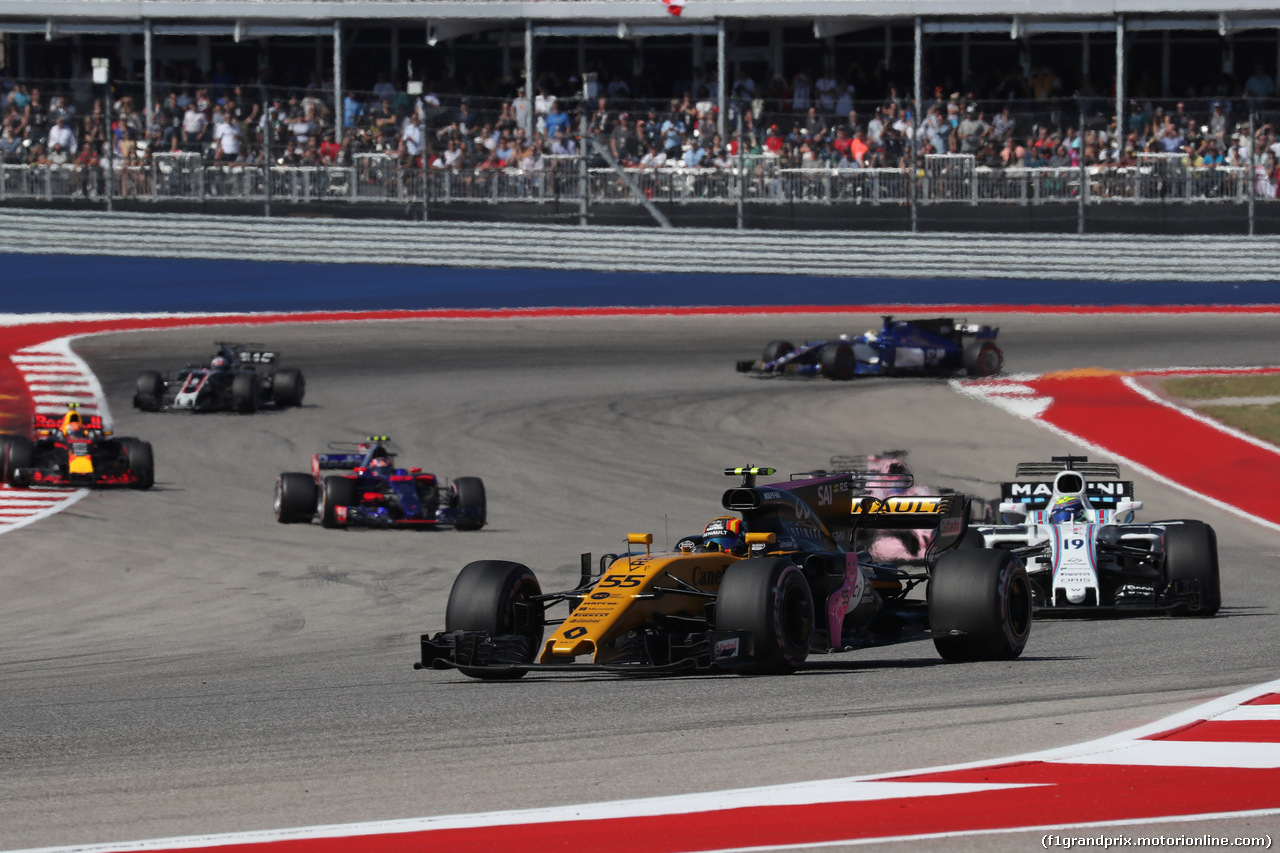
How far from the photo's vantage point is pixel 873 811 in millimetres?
5543

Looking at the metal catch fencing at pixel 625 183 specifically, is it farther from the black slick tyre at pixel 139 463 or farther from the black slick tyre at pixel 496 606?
the black slick tyre at pixel 496 606

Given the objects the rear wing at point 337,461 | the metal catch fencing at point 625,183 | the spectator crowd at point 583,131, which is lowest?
the rear wing at point 337,461

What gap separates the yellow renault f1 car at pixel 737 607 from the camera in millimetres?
8352

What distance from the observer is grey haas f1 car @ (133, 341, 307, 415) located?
22594 mm

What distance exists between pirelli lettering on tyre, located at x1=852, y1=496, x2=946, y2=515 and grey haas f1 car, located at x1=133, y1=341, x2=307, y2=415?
13.2 meters

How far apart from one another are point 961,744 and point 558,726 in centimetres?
161

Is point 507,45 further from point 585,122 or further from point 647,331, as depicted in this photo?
point 647,331

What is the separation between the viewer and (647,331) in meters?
28.6

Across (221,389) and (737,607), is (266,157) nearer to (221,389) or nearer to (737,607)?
(221,389)

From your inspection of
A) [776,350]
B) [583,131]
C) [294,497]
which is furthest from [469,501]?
[583,131]

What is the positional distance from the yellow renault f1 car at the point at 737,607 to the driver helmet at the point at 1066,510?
3.07 metres

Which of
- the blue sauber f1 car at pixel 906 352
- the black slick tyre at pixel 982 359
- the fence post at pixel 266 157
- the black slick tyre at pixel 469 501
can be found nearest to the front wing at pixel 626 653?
the black slick tyre at pixel 469 501

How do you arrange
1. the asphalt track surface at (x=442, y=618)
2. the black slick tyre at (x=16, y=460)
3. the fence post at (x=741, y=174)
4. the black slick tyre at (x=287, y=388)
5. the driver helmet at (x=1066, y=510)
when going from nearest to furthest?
the asphalt track surface at (x=442, y=618) → the driver helmet at (x=1066, y=510) → the black slick tyre at (x=16, y=460) → the black slick tyre at (x=287, y=388) → the fence post at (x=741, y=174)

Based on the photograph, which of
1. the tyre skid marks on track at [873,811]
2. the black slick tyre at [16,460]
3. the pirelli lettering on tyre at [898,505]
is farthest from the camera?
the black slick tyre at [16,460]
